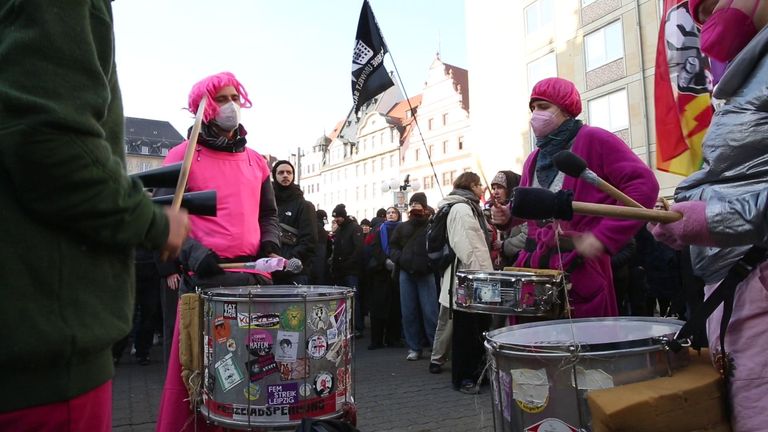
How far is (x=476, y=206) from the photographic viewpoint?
17.5ft

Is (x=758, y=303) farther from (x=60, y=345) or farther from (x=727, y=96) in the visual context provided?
(x=60, y=345)

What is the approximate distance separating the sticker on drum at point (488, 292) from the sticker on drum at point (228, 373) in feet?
3.96

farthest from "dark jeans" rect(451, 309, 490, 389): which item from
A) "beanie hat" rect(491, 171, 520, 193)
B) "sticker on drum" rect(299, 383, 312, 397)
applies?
"sticker on drum" rect(299, 383, 312, 397)

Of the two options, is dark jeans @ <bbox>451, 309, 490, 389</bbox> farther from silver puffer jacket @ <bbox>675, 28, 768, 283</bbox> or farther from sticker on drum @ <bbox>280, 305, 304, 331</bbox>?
silver puffer jacket @ <bbox>675, 28, 768, 283</bbox>

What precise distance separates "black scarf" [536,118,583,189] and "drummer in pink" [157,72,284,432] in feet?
5.05

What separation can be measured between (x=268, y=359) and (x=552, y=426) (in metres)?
1.19

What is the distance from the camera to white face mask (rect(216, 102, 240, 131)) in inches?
115

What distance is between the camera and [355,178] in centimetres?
7069

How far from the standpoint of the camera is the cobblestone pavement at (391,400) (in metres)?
4.14

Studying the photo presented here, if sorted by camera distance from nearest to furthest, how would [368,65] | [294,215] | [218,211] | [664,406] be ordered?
1. [664,406]
2. [218,211]
3. [294,215]
4. [368,65]

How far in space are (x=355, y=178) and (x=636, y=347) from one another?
2736 inches

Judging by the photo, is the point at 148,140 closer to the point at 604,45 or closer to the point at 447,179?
the point at 447,179

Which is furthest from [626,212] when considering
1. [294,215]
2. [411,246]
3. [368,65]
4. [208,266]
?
[368,65]

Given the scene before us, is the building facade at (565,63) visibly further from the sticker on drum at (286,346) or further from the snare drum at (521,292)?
the sticker on drum at (286,346)
